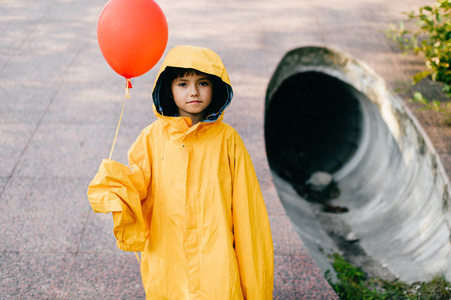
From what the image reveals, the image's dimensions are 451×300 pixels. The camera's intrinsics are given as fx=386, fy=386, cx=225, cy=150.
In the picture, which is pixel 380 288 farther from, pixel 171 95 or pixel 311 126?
pixel 311 126

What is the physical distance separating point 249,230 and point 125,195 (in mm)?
650

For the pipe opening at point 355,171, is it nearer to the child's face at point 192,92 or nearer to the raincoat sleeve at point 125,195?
the raincoat sleeve at point 125,195

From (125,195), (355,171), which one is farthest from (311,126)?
(125,195)

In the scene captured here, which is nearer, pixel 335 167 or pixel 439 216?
pixel 439 216

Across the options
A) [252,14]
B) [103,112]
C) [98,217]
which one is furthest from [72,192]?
[252,14]

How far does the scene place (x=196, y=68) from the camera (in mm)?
1832

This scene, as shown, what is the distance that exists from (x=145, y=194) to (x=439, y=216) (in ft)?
10.9

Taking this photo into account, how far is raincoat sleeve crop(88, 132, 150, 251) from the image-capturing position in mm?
1779

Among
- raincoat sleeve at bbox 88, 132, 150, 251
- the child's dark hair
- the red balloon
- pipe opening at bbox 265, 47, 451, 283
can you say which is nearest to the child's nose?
the child's dark hair

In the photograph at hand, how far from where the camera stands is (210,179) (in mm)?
1944

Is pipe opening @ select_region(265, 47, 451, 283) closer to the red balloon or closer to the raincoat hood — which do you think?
the raincoat hood

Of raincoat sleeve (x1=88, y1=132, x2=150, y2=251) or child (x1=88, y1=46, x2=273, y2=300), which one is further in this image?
child (x1=88, y1=46, x2=273, y2=300)

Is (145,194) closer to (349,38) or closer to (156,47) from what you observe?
(156,47)

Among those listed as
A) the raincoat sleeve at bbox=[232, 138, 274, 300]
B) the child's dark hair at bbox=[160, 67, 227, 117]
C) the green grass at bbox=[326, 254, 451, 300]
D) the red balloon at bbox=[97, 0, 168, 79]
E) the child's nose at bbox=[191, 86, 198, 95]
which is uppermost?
the red balloon at bbox=[97, 0, 168, 79]
